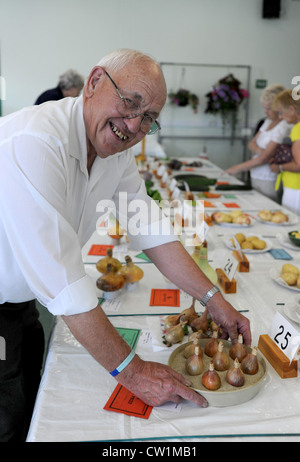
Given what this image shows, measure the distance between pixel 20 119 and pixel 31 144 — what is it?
11cm

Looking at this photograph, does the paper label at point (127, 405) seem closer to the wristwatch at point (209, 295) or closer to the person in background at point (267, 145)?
the wristwatch at point (209, 295)

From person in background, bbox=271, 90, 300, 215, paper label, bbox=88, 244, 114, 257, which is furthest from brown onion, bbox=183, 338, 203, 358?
person in background, bbox=271, 90, 300, 215

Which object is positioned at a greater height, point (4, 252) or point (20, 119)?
point (20, 119)

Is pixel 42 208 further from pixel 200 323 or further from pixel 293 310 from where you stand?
pixel 293 310

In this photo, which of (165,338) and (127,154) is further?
(127,154)

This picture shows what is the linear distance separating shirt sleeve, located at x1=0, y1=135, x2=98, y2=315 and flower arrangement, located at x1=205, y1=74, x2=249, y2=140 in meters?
5.84

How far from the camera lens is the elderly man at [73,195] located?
0.83 meters

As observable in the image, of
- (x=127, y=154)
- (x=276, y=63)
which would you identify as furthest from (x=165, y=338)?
(x=276, y=63)

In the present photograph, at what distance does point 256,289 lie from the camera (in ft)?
5.08

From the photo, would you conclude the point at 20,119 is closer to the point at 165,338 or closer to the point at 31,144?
the point at 31,144

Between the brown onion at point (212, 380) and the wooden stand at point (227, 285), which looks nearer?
the brown onion at point (212, 380)

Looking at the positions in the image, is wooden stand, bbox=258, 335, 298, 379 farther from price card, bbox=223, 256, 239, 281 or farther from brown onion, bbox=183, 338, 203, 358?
price card, bbox=223, 256, 239, 281

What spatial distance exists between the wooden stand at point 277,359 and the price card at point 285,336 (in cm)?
1

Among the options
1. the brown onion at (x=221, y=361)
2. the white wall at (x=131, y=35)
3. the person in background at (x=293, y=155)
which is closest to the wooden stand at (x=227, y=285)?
the brown onion at (x=221, y=361)
